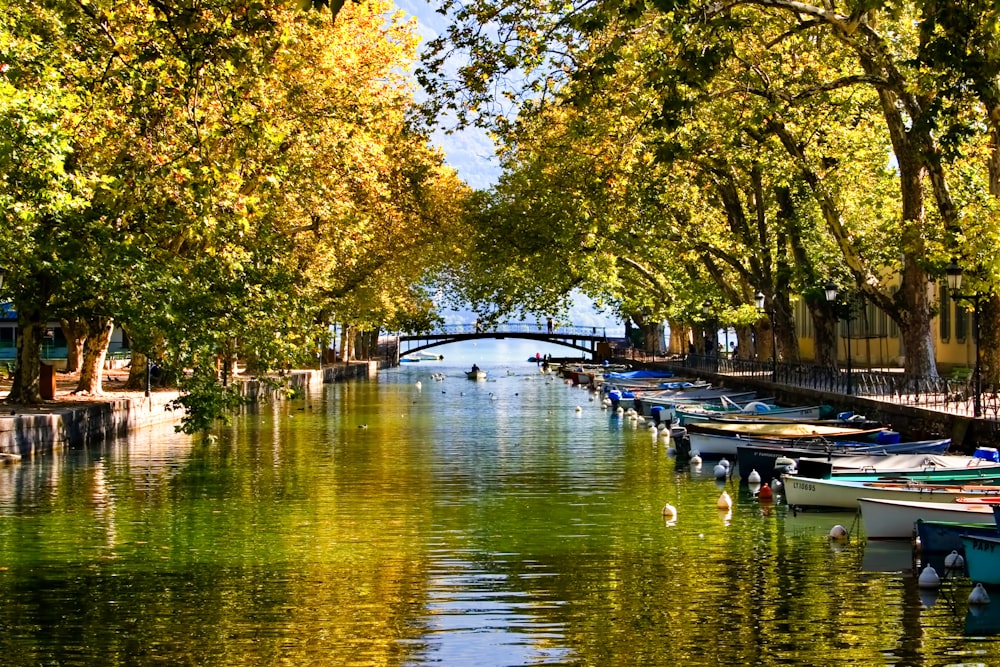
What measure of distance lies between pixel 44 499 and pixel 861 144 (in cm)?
2753

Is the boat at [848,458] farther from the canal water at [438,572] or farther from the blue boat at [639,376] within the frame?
the blue boat at [639,376]

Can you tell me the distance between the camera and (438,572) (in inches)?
717

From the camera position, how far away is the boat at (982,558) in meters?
Result: 15.8

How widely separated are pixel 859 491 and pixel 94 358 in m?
28.1

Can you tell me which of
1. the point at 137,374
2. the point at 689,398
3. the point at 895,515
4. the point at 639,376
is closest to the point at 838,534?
the point at 895,515

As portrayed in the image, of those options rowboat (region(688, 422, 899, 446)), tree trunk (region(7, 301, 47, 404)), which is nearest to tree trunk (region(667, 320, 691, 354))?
rowboat (region(688, 422, 899, 446))

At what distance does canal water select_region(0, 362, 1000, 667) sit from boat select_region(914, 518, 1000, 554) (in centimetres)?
55

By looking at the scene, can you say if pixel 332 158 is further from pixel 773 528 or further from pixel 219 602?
pixel 219 602

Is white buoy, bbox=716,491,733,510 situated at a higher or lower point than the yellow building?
lower

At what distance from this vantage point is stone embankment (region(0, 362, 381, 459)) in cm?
3275

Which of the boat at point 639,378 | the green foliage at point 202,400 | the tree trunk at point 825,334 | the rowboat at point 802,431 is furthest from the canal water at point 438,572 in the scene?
the boat at point 639,378

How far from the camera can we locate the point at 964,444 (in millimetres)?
29312

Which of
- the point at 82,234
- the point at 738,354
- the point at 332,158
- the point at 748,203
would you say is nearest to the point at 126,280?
the point at 82,234

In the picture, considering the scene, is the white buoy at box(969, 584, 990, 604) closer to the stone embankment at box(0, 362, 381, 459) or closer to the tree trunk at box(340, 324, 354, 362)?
the stone embankment at box(0, 362, 381, 459)
